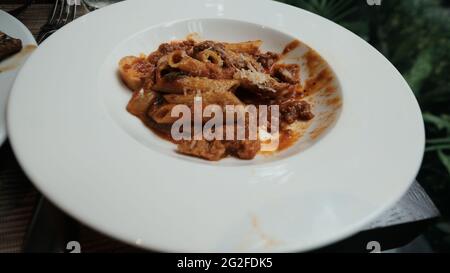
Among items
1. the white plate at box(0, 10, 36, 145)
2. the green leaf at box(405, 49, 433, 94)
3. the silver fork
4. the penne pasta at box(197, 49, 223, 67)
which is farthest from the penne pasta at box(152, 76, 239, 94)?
the green leaf at box(405, 49, 433, 94)

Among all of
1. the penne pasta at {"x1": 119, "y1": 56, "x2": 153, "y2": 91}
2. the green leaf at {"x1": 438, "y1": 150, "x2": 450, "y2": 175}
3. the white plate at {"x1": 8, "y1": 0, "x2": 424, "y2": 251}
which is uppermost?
the white plate at {"x1": 8, "y1": 0, "x2": 424, "y2": 251}

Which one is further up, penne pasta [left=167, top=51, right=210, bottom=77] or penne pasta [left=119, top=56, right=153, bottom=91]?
penne pasta [left=167, top=51, right=210, bottom=77]

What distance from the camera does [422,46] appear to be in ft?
9.82

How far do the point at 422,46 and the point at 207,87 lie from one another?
2305 millimetres

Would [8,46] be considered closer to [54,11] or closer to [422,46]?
[54,11]

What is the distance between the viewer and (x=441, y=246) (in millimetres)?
2545

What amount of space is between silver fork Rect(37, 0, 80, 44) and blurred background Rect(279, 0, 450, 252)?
1.58 metres

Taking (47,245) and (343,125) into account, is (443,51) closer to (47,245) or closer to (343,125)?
(343,125)

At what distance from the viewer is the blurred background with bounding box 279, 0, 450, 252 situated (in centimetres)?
285

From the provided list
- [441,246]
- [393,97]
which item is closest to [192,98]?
[393,97]

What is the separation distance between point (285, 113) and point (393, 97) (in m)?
0.41

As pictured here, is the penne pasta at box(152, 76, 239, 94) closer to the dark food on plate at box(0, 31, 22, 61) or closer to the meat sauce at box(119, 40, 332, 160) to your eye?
the meat sauce at box(119, 40, 332, 160)

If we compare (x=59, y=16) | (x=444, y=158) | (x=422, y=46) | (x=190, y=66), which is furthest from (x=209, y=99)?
(x=422, y=46)

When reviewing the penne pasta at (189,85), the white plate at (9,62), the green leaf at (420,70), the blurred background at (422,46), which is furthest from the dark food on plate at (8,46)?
the green leaf at (420,70)
